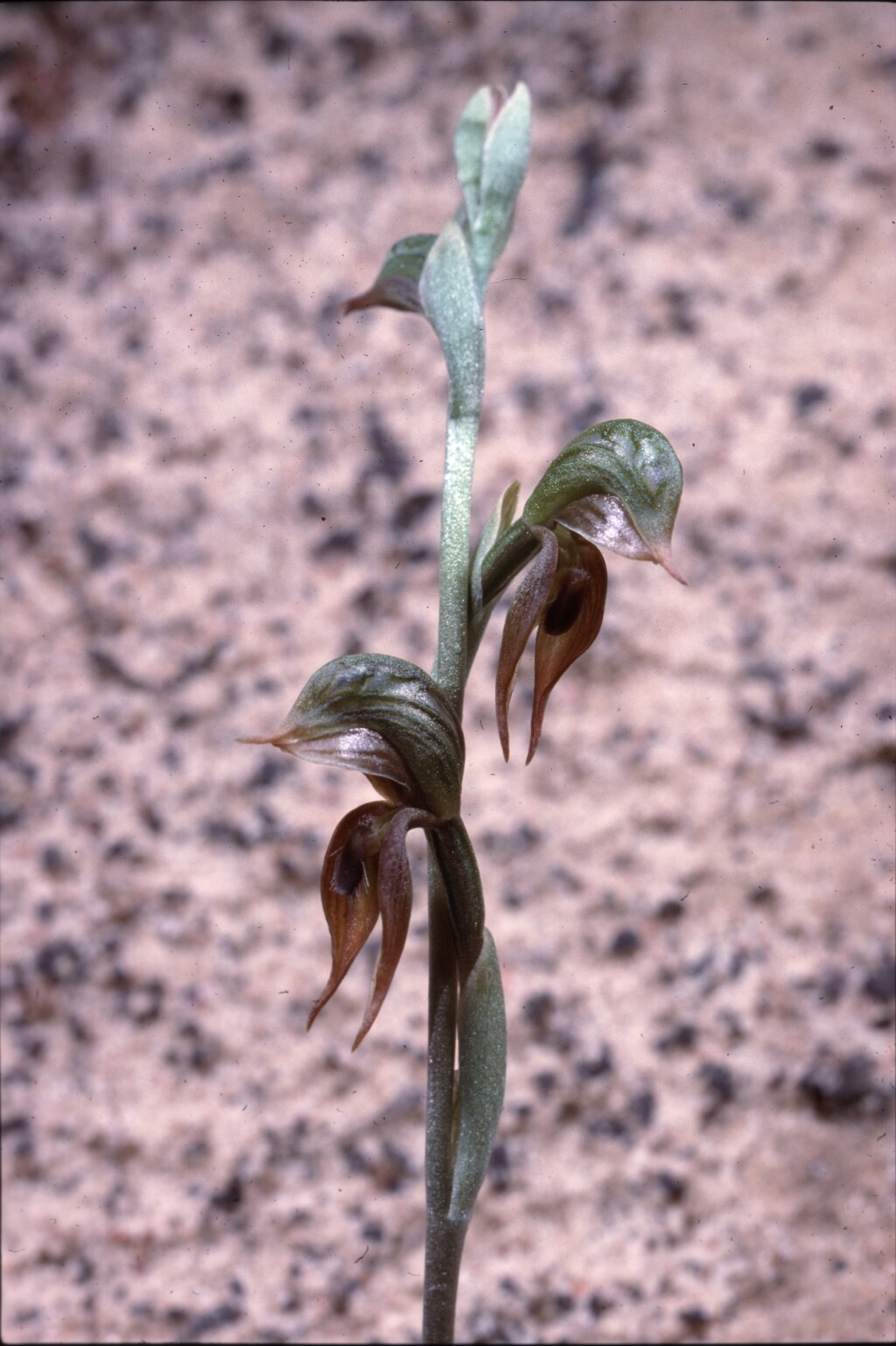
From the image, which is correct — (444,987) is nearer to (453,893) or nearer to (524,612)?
(453,893)

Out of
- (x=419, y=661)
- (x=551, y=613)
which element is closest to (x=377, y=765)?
(x=551, y=613)

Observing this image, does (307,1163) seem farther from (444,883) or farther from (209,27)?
(209,27)

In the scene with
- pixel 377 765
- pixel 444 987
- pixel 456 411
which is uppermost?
pixel 456 411

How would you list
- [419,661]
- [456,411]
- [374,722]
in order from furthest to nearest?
[419,661]
[456,411]
[374,722]

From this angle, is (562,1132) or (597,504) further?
(562,1132)

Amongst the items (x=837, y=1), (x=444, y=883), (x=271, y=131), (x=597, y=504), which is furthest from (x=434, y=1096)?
(x=837, y=1)

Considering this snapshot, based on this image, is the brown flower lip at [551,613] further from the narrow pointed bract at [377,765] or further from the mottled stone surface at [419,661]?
the mottled stone surface at [419,661]

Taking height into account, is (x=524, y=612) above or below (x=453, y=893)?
above
